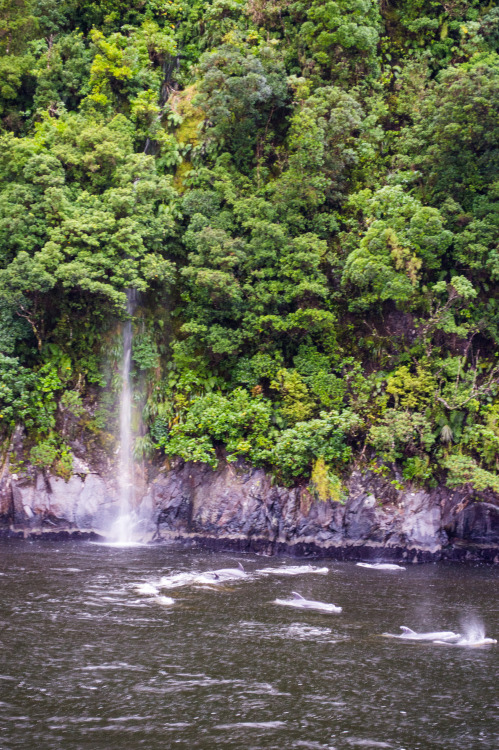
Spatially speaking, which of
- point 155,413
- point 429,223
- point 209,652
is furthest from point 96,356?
point 209,652

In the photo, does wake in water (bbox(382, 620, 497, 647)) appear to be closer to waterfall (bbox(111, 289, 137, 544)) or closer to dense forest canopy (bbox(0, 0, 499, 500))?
dense forest canopy (bbox(0, 0, 499, 500))

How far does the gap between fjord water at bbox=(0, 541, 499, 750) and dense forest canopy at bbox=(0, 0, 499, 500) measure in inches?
199

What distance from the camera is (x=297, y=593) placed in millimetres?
12633

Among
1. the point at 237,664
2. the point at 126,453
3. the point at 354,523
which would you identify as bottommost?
the point at 237,664

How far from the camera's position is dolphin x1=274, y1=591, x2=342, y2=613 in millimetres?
11898

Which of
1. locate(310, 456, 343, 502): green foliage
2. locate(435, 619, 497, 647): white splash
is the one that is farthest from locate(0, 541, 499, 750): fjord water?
locate(310, 456, 343, 502): green foliage

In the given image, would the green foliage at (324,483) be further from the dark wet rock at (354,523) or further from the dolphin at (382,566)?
the dolphin at (382,566)

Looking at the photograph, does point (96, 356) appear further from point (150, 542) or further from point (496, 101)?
point (496, 101)

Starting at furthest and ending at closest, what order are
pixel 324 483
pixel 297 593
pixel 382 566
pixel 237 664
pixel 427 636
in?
pixel 324 483, pixel 382 566, pixel 297 593, pixel 427 636, pixel 237 664

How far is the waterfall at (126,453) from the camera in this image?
18.7 meters

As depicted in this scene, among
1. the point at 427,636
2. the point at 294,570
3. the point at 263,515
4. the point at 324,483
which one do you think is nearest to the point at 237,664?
the point at 427,636

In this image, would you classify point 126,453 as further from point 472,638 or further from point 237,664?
point 472,638

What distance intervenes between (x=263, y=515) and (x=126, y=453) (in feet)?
16.2

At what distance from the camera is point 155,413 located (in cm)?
2005
